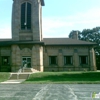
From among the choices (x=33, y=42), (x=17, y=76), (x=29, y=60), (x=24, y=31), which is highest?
(x=24, y=31)

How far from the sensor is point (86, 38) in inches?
3007

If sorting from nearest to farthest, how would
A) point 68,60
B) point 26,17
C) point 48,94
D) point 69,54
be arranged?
point 48,94 → point 26,17 → point 69,54 → point 68,60

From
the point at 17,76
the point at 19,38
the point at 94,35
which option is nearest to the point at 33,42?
the point at 19,38

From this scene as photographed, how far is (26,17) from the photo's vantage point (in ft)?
123

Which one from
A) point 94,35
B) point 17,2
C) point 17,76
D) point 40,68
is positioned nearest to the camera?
point 17,76

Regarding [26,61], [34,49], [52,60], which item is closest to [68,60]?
[52,60]

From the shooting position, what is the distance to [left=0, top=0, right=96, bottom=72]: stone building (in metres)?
35.3

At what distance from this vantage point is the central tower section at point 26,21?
3679cm

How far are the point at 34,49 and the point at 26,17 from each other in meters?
6.98

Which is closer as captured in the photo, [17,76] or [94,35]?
[17,76]

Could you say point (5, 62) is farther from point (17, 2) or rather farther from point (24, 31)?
point (17, 2)

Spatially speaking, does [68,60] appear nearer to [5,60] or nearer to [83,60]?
[83,60]

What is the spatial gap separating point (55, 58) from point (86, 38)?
39622 mm

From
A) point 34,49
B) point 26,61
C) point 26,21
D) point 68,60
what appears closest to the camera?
point 34,49
